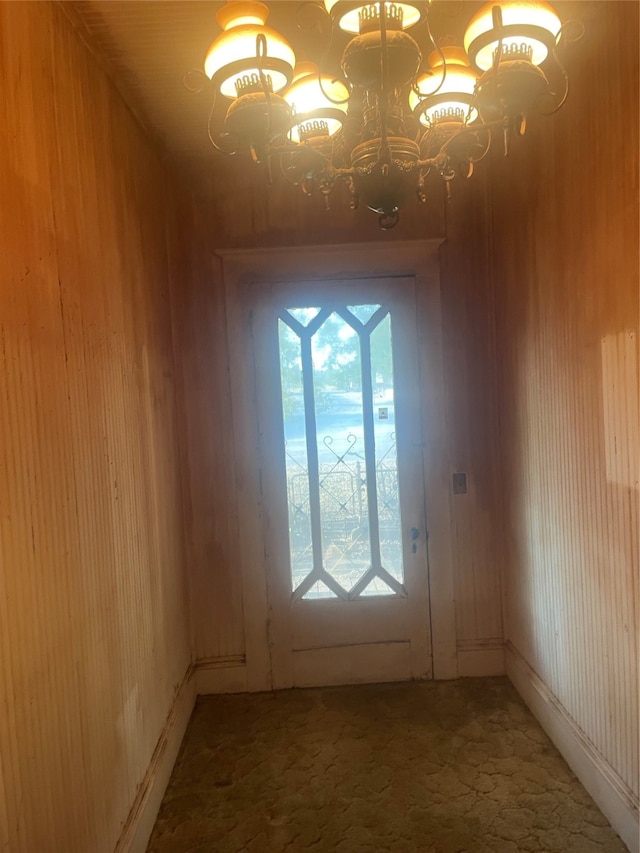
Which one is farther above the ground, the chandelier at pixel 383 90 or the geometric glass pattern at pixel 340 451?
the chandelier at pixel 383 90

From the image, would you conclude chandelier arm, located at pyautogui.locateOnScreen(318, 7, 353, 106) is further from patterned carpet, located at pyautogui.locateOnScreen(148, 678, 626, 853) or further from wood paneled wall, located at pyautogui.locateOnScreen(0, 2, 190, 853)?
patterned carpet, located at pyautogui.locateOnScreen(148, 678, 626, 853)

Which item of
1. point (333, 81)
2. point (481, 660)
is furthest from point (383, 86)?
point (481, 660)

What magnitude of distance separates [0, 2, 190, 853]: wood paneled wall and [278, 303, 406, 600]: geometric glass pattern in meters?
0.80

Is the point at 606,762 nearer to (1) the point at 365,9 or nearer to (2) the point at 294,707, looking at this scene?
(2) the point at 294,707

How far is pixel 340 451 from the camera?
2912 mm

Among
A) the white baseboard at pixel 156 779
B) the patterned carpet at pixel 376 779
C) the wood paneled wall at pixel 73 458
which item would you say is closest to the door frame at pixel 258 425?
the patterned carpet at pixel 376 779

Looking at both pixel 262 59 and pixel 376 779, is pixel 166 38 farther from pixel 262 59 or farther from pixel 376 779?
pixel 376 779

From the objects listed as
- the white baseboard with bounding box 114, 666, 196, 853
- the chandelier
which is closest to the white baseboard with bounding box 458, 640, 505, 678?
the white baseboard with bounding box 114, 666, 196, 853

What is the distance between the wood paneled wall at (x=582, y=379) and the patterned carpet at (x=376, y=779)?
284 millimetres

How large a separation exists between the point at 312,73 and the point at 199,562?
233 centimetres

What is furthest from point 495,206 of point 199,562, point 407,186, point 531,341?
point 199,562

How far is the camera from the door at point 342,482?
2881 mm

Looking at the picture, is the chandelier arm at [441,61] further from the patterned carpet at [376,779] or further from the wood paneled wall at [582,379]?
the patterned carpet at [376,779]

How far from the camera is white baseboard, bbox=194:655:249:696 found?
2908 millimetres
